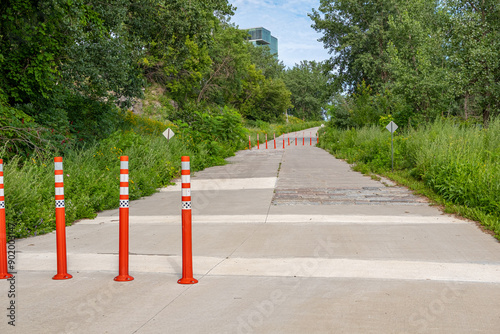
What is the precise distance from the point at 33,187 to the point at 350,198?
274 inches

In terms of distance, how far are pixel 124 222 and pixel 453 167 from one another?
851 centimetres

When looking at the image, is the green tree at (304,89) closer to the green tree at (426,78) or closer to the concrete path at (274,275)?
the green tree at (426,78)

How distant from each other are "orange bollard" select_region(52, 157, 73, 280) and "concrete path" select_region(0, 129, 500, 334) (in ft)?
0.48

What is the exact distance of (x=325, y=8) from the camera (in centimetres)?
4347

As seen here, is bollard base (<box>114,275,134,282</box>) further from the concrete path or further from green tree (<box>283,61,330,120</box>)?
green tree (<box>283,61,330,120</box>)

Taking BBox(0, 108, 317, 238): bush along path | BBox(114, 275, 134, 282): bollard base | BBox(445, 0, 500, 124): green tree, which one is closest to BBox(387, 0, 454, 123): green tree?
BBox(445, 0, 500, 124): green tree

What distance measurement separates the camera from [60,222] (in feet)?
16.4

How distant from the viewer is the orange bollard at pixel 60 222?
4922mm

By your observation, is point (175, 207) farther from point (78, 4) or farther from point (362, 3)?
point (362, 3)

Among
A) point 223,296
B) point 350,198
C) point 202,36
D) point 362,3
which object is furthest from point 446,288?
point 362,3

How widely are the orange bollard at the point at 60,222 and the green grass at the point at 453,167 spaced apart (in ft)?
19.9

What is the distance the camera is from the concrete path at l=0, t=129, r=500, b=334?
12.4 ft

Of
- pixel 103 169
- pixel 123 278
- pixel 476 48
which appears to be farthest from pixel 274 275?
pixel 476 48

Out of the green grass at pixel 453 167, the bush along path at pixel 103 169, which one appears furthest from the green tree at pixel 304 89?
the green grass at pixel 453 167
